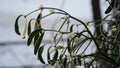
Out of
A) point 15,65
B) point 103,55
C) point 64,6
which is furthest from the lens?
point 15,65

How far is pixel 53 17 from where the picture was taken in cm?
198

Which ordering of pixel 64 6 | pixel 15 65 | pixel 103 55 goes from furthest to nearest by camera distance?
pixel 15 65 → pixel 64 6 → pixel 103 55

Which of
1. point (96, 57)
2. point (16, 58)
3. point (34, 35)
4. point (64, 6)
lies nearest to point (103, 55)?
point (96, 57)

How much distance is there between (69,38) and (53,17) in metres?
1.26

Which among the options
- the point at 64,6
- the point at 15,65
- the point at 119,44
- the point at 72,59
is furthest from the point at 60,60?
the point at 15,65

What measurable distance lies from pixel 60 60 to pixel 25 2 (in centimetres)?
130

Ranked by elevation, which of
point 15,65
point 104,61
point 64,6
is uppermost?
point 64,6

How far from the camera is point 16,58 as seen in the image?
205 cm

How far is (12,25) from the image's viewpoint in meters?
2.03

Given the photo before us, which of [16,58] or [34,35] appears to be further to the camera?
[16,58]

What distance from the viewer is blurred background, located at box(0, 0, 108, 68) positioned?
1.99 metres

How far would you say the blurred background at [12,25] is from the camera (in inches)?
78.5

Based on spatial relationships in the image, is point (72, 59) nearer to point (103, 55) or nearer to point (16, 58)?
point (103, 55)

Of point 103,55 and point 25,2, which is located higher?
point 25,2
